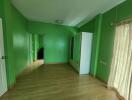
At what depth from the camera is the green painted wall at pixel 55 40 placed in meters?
5.14

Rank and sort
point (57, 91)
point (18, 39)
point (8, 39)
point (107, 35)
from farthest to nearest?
point (18, 39), point (107, 35), point (57, 91), point (8, 39)

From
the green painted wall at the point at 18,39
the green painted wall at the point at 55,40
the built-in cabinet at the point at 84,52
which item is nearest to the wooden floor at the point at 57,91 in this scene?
the green painted wall at the point at 18,39

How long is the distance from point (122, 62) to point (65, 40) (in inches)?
146

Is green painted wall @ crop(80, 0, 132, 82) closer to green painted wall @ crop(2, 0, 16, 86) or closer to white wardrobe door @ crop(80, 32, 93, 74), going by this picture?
white wardrobe door @ crop(80, 32, 93, 74)

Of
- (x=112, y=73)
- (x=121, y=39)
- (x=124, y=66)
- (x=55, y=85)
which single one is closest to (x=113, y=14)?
(x=121, y=39)

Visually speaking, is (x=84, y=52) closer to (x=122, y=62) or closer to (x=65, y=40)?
(x=122, y=62)

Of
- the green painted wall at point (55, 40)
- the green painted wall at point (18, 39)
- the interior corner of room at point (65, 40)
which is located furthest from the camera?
the green painted wall at point (55, 40)

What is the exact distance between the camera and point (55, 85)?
2.90 m

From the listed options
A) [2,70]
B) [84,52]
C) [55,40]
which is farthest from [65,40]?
[2,70]

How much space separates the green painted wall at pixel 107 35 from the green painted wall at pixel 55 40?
236cm

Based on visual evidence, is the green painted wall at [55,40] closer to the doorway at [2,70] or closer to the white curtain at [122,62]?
the doorway at [2,70]

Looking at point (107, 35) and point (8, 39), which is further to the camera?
point (107, 35)

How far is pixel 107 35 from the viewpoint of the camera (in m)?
3.17

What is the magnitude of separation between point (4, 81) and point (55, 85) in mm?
1432
